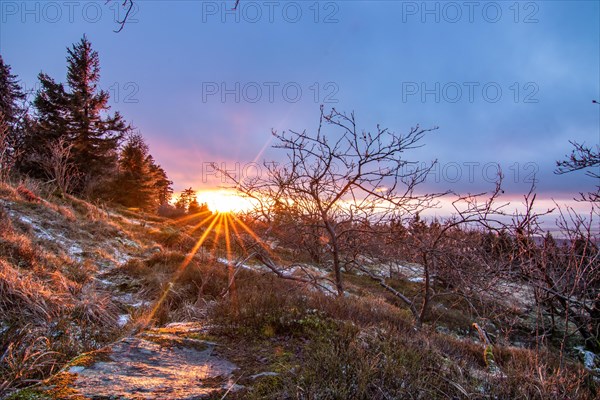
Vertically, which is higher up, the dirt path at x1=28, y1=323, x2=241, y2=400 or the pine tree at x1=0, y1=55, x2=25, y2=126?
the pine tree at x1=0, y1=55, x2=25, y2=126

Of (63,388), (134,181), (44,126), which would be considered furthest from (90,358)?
(134,181)

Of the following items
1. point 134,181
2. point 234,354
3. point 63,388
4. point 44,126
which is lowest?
point 234,354

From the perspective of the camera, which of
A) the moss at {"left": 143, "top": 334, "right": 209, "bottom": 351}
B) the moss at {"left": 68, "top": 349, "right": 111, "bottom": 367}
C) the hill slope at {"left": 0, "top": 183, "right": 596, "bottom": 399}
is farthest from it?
the moss at {"left": 143, "top": 334, "right": 209, "bottom": 351}

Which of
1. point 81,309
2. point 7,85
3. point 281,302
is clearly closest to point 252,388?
point 281,302

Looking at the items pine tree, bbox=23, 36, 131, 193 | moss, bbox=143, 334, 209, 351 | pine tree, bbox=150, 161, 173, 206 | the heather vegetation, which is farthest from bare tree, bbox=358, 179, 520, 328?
pine tree, bbox=150, 161, 173, 206

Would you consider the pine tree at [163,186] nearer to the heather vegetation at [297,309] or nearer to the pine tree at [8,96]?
the pine tree at [8,96]

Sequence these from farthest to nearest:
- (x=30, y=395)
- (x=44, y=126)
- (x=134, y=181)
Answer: (x=134, y=181)
(x=44, y=126)
(x=30, y=395)

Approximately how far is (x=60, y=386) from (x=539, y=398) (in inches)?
110

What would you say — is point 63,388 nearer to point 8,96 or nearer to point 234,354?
point 234,354

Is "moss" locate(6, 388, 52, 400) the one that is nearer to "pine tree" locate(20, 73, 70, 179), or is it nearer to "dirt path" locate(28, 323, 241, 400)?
"dirt path" locate(28, 323, 241, 400)

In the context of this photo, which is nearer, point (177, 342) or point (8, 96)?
point (177, 342)

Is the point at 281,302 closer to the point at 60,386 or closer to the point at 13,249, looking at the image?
the point at 60,386

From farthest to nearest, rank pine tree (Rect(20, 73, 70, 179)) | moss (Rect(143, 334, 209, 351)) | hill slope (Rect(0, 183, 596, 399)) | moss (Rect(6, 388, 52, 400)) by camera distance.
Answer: pine tree (Rect(20, 73, 70, 179)) < moss (Rect(143, 334, 209, 351)) < hill slope (Rect(0, 183, 596, 399)) < moss (Rect(6, 388, 52, 400))

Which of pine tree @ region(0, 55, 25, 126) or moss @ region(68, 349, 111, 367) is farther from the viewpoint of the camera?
pine tree @ region(0, 55, 25, 126)
